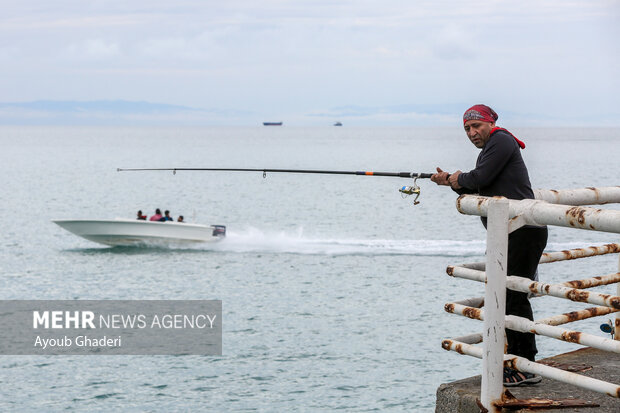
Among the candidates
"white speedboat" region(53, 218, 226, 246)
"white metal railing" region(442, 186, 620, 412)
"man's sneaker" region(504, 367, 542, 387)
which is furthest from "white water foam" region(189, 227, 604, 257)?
"white metal railing" region(442, 186, 620, 412)

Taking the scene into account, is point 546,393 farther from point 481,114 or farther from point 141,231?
point 141,231

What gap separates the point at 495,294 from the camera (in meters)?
4.14

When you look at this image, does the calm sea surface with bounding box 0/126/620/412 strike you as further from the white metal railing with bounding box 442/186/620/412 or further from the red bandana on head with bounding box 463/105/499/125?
the white metal railing with bounding box 442/186/620/412

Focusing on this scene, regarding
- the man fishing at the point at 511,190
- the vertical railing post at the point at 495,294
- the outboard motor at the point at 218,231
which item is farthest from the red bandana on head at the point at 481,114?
the outboard motor at the point at 218,231

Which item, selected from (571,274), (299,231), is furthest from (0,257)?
(571,274)

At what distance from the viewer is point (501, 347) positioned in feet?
13.8

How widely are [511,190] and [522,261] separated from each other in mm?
459

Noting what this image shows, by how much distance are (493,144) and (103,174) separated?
4576 inches

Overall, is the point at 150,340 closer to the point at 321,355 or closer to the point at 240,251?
the point at 321,355

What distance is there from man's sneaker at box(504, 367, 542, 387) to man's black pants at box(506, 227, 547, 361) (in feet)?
0.45

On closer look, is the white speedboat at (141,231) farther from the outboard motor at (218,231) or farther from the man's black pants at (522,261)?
the man's black pants at (522,261)

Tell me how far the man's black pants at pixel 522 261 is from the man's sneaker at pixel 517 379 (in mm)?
138

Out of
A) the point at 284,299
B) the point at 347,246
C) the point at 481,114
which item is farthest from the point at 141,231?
the point at 481,114

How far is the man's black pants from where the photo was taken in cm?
471
